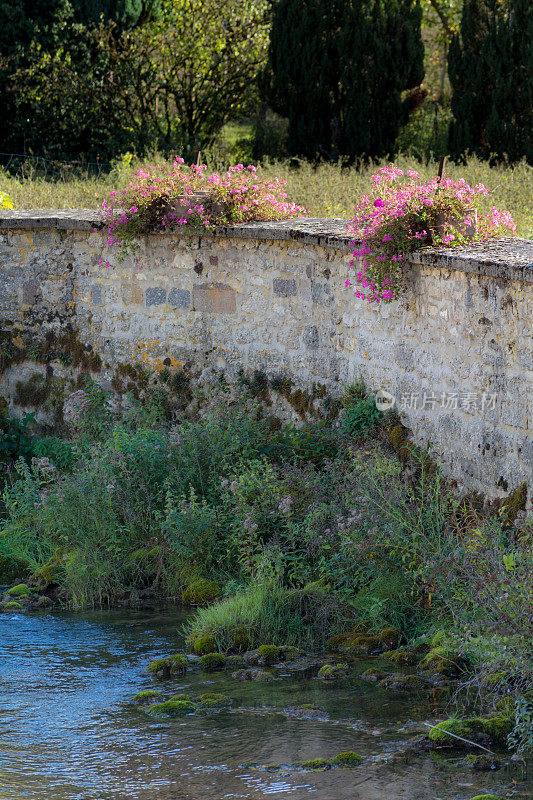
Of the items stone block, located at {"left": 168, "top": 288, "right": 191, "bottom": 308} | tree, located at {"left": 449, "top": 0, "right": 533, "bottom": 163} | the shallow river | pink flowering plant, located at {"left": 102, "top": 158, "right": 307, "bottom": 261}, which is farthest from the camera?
tree, located at {"left": 449, "top": 0, "right": 533, "bottom": 163}

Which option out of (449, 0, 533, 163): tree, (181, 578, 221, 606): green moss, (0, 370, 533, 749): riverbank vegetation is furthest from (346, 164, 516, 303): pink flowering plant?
(449, 0, 533, 163): tree

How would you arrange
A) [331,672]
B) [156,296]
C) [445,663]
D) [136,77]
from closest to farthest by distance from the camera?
[445,663], [331,672], [156,296], [136,77]

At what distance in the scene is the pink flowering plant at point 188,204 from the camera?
8.93 meters

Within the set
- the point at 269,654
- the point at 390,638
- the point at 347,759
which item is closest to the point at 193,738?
the point at 347,759

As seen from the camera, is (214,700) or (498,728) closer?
(498,728)

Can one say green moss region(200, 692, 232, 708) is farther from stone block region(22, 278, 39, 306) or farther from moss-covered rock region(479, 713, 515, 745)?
stone block region(22, 278, 39, 306)

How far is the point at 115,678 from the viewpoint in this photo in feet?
19.2

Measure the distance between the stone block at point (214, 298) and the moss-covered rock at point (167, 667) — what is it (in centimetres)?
377

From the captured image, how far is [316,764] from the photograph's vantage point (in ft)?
15.1

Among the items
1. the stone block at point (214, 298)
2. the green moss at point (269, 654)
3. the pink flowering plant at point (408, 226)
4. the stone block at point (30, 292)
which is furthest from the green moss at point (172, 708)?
the stone block at point (30, 292)

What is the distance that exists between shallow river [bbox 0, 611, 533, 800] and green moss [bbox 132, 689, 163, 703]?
2.1 inches

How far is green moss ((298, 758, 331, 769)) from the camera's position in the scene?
181 inches

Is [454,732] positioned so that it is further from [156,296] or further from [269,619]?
[156,296]

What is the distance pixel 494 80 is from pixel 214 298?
8.73m
